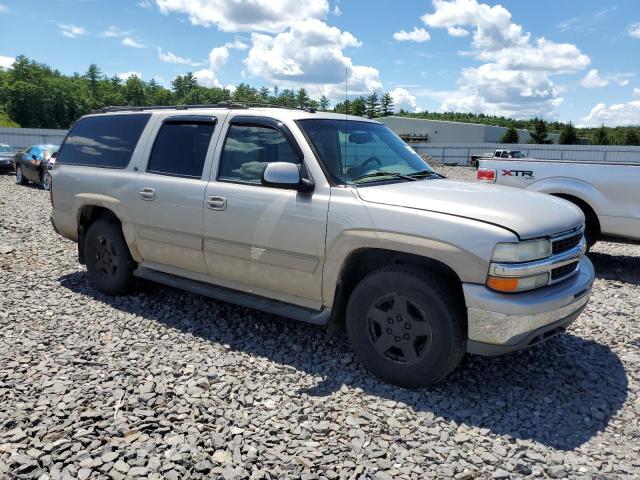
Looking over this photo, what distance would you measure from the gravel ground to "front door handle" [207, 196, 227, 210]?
46.1 inches

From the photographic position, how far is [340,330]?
398 cm

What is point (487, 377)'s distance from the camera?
388 centimetres

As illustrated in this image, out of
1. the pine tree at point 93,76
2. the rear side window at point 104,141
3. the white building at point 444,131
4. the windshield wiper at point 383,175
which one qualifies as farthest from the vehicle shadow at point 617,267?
the pine tree at point 93,76

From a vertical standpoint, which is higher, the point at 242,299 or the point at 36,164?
the point at 36,164

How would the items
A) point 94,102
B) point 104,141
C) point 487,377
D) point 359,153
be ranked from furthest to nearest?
point 94,102 → point 104,141 → point 359,153 → point 487,377

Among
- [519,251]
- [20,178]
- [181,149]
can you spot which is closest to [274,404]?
[519,251]

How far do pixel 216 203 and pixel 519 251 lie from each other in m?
2.48

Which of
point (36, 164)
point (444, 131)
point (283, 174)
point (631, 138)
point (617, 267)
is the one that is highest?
point (631, 138)

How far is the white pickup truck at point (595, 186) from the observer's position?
268 inches

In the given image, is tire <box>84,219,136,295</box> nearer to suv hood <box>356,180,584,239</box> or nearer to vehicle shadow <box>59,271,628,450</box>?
vehicle shadow <box>59,271,628,450</box>

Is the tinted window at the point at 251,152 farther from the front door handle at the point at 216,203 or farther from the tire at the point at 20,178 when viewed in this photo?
the tire at the point at 20,178

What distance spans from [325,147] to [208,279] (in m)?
1.65

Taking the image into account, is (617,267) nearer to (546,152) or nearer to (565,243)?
(565,243)

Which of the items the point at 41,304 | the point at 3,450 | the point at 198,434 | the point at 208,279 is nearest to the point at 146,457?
the point at 198,434
